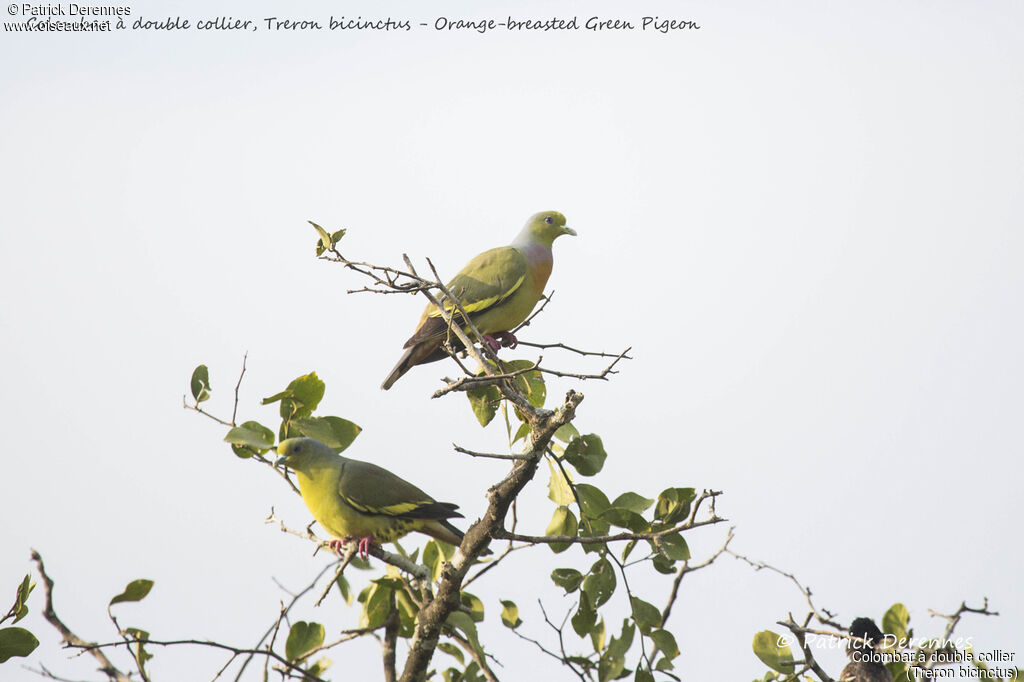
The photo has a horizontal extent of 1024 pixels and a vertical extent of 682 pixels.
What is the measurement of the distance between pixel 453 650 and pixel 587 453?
1.33 m

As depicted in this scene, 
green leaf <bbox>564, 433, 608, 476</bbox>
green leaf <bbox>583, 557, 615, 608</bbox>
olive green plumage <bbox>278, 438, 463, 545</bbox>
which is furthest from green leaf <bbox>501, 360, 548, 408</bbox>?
green leaf <bbox>583, 557, 615, 608</bbox>

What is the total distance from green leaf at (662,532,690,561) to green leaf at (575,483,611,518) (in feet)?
0.98

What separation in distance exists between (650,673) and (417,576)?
1.13 m

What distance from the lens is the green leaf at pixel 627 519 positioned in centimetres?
452

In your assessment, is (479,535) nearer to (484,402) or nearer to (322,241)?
(484,402)

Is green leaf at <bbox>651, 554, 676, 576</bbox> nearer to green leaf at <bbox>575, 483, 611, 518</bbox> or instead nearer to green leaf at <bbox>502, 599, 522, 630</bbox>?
Result: green leaf at <bbox>575, 483, 611, 518</bbox>

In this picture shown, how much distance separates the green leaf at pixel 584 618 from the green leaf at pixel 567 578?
2.3 inches

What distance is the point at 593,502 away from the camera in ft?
15.3

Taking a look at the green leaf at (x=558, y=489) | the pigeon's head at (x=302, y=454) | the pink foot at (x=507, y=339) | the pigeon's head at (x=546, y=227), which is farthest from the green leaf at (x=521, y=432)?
the pigeon's head at (x=546, y=227)

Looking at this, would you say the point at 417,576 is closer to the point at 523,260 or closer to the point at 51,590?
the point at 51,590

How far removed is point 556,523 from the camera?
4.73 meters

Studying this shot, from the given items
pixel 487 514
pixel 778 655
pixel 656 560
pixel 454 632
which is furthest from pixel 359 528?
pixel 778 655

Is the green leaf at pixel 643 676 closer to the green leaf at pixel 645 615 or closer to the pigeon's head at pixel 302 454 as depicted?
the green leaf at pixel 645 615

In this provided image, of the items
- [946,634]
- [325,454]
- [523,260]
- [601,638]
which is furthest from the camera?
[523,260]
